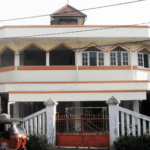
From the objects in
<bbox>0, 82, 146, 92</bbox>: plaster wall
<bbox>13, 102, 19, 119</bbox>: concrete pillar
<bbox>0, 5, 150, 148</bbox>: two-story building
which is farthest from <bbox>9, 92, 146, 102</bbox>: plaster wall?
<bbox>13, 102, 19, 119</bbox>: concrete pillar

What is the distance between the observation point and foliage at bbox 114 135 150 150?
9.72 m

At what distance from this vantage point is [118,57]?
16328 mm

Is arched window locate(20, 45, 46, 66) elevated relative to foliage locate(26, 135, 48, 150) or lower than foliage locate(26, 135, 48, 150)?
elevated

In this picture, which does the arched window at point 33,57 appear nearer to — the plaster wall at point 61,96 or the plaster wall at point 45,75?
the plaster wall at point 45,75

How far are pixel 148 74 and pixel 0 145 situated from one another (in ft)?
34.6

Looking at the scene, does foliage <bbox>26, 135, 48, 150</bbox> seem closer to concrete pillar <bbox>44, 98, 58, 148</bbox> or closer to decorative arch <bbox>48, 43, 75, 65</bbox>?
concrete pillar <bbox>44, 98, 58, 148</bbox>

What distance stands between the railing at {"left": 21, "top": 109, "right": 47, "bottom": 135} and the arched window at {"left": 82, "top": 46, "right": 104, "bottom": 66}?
6017mm

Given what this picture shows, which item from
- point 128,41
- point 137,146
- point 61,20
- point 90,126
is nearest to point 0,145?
point 90,126

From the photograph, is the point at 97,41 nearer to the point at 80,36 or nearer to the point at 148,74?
the point at 80,36

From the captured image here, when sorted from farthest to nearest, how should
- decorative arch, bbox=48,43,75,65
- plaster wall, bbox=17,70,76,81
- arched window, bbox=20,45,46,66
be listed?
1. decorative arch, bbox=48,43,75,65
2. arched window, bbox=20,45,46,66
3. plaster wall, bbox=17,70,76,81

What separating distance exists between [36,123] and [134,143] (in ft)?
13.3

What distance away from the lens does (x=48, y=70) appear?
15.8m

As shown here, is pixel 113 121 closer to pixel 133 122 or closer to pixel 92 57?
pixel 133 122

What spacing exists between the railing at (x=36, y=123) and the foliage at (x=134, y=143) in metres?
3.14
